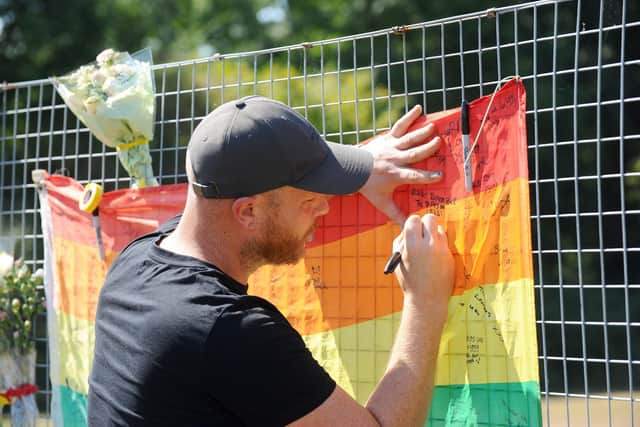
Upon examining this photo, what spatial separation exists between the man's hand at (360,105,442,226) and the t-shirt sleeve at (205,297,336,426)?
2.54 ft

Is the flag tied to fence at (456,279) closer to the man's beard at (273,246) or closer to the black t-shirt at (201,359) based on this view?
the man's beard at (273,246)

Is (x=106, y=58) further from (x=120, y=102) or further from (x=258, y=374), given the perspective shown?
(x=258, y=374)

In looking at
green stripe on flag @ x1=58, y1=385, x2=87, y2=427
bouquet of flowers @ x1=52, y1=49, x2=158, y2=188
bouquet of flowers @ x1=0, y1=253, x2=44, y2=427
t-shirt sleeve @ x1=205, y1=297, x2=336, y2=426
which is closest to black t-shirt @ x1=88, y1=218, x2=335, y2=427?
t-shirt sleeve @ x1=205, y1=297, x2=336, y2=426

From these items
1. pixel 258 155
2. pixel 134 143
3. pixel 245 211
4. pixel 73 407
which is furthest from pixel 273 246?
pixel 73 407

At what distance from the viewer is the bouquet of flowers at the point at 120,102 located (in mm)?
2934

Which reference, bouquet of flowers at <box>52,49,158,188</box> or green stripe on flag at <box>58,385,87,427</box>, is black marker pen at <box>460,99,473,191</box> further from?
green stripe on flag at <box>58,385,87,427</box>

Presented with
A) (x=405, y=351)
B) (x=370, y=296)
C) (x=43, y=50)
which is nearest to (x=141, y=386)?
(x=405, y=351)

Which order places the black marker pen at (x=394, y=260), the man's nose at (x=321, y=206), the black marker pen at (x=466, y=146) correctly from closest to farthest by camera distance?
the man's nose at (x=321, y=206), the black marker pen at (x=394, y=260), the black marker pen at (x=466, y=146)

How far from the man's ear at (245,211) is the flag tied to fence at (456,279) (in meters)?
0.63

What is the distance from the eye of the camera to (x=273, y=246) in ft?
6.43

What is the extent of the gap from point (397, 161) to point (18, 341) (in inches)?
70.5

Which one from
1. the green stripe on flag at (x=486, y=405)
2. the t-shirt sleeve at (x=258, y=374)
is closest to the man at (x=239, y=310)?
the t-shirt sleeve at (x=258, y=374)

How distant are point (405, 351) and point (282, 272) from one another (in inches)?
30.7

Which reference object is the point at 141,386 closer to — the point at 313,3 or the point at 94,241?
the point at 94,241
